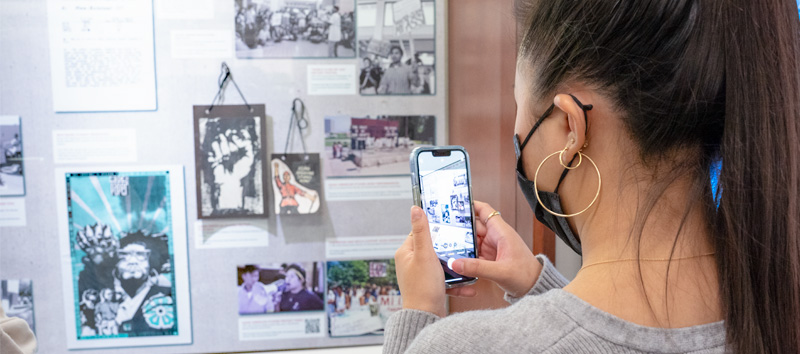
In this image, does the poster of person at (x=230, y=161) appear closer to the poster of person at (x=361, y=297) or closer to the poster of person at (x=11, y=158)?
the poster of person at (x=361, y=297)

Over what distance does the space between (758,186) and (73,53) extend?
3.73 feet

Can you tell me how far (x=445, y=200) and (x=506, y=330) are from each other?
1.08 feet

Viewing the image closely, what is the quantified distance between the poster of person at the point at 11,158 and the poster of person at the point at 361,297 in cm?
64

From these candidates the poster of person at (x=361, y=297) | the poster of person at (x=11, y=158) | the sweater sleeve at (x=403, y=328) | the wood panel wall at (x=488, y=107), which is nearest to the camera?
the sweater sleeve at (x=403, y=328)

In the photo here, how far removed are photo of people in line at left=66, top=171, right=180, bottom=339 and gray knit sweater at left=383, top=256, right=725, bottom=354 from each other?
867mm

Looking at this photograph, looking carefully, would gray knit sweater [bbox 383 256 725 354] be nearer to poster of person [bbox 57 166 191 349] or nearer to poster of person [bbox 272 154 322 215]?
poster of person [bbox 272 154 322 215]

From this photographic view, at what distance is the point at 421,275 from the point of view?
556mm

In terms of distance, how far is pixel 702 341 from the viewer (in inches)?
15.7

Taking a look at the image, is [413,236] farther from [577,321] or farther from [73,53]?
[73,53]

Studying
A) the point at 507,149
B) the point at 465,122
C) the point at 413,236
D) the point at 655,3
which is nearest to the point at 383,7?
the point at 465,122

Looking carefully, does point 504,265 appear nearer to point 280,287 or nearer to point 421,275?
point 421,275

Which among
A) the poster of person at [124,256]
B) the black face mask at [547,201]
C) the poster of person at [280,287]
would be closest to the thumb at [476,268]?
the black face mask at [547,201]

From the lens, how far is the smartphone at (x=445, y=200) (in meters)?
0.71

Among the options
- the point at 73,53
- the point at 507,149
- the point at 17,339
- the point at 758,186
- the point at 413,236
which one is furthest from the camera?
the point at 73,53
